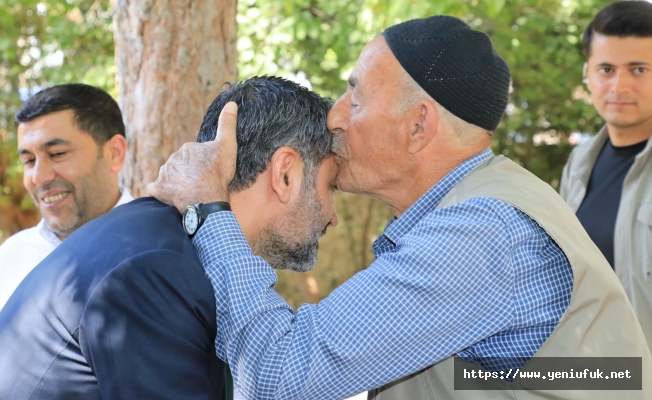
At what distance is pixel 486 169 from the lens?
2.07 meters

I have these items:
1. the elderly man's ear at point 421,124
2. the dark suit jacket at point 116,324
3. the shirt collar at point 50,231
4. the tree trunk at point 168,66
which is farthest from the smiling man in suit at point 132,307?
the shirt collar at point 50,231

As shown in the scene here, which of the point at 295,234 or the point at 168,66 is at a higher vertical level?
the point at 168,66

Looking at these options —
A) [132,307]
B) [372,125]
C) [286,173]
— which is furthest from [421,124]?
[132,307]

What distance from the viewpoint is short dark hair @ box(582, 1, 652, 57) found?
380cm

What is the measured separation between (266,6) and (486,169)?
4479mm

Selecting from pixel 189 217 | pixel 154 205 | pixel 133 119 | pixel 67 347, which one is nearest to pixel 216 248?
pixel 189 217

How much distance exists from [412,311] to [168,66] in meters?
2.36

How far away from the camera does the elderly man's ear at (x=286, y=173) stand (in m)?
2.20

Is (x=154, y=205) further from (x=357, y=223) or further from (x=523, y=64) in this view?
(x=357, y=223)

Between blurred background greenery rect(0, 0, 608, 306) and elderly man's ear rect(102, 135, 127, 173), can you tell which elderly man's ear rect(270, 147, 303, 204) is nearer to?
elderly man's ear rect(102, 135, 127, 173)

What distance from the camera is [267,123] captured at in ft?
7.13

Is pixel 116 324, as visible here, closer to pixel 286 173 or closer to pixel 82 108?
pixel 286 173

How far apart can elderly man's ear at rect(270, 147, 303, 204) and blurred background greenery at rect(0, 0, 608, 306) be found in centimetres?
246

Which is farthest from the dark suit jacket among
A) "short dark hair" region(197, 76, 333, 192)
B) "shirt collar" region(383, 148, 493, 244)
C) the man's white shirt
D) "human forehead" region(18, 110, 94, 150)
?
"human forehead" region(18, 110, 94, 150)
